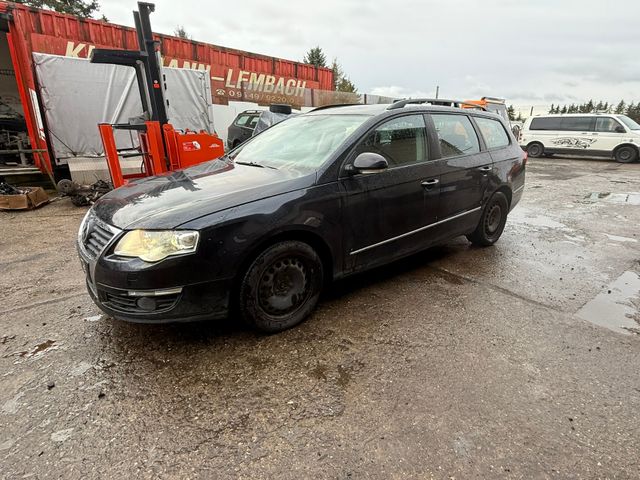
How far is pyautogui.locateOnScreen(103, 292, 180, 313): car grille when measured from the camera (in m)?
2.23

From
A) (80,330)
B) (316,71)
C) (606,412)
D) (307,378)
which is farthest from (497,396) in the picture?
(316,71)

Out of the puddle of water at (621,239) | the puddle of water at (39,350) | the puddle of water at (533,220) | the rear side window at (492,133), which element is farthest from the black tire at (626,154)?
the puddle of water at (39,350)

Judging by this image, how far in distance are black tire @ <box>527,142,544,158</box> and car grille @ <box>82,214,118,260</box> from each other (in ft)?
58.2

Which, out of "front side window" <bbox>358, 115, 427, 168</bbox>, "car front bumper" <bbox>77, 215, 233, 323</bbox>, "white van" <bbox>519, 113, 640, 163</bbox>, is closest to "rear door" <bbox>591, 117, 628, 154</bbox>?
"white van" <bbox>519, 113, 640, 163</bbox>

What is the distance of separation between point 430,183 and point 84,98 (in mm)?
8041

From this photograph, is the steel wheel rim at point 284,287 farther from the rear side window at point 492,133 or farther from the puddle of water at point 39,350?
the rear side window at point 492,133

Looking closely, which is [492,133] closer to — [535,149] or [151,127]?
[151,127]

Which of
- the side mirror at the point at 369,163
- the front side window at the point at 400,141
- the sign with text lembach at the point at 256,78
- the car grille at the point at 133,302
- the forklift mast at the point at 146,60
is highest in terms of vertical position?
the sign with text lembach at the point at 256,78

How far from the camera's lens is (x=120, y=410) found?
1989 mm

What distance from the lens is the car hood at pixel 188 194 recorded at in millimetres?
2270

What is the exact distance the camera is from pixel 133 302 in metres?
2.26

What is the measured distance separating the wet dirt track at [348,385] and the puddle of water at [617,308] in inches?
0.7

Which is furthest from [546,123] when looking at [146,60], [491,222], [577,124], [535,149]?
[146,60]

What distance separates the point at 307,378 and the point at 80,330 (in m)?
1.72
